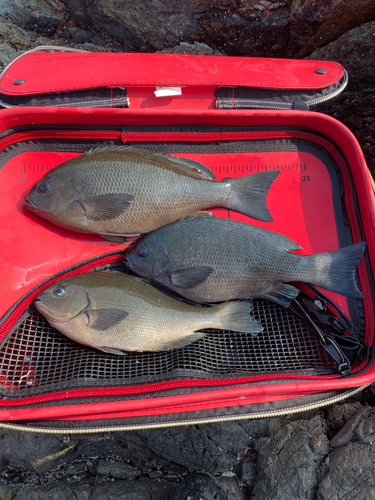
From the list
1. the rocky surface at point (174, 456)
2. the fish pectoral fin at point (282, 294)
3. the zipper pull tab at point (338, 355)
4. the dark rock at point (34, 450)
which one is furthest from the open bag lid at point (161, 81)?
the dark rock at point (34, 450)

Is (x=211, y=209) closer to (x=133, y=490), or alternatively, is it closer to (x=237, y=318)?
(x=237, y=318)

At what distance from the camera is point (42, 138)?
2.26 metres

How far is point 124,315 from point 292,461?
1.64 metres

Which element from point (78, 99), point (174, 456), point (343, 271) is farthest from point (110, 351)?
point (78, 99)

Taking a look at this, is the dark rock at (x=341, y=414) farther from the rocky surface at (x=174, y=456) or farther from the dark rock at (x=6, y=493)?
the dark rock at (x=6, y=493)

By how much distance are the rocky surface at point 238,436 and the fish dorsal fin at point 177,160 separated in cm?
151

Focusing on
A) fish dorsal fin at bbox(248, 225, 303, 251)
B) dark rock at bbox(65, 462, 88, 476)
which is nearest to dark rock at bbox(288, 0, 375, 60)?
fish dorsal fin at bbox(248, 225, 303, 251)

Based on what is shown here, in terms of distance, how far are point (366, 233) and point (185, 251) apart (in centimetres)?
115

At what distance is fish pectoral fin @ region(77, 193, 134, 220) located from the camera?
2104mm

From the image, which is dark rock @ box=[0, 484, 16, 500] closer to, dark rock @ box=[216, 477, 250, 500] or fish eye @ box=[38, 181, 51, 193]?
dark rock @ box=[216, 477, 250, 500]

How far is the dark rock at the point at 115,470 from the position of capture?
2.59 metres

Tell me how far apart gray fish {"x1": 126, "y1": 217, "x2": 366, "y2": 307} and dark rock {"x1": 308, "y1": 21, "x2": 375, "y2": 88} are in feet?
5.88

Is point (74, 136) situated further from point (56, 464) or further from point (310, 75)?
point (56, 464)

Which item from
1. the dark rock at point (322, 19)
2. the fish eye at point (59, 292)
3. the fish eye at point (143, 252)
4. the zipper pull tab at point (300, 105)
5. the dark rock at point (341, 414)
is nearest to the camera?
the fish eye at point (59, 292)
